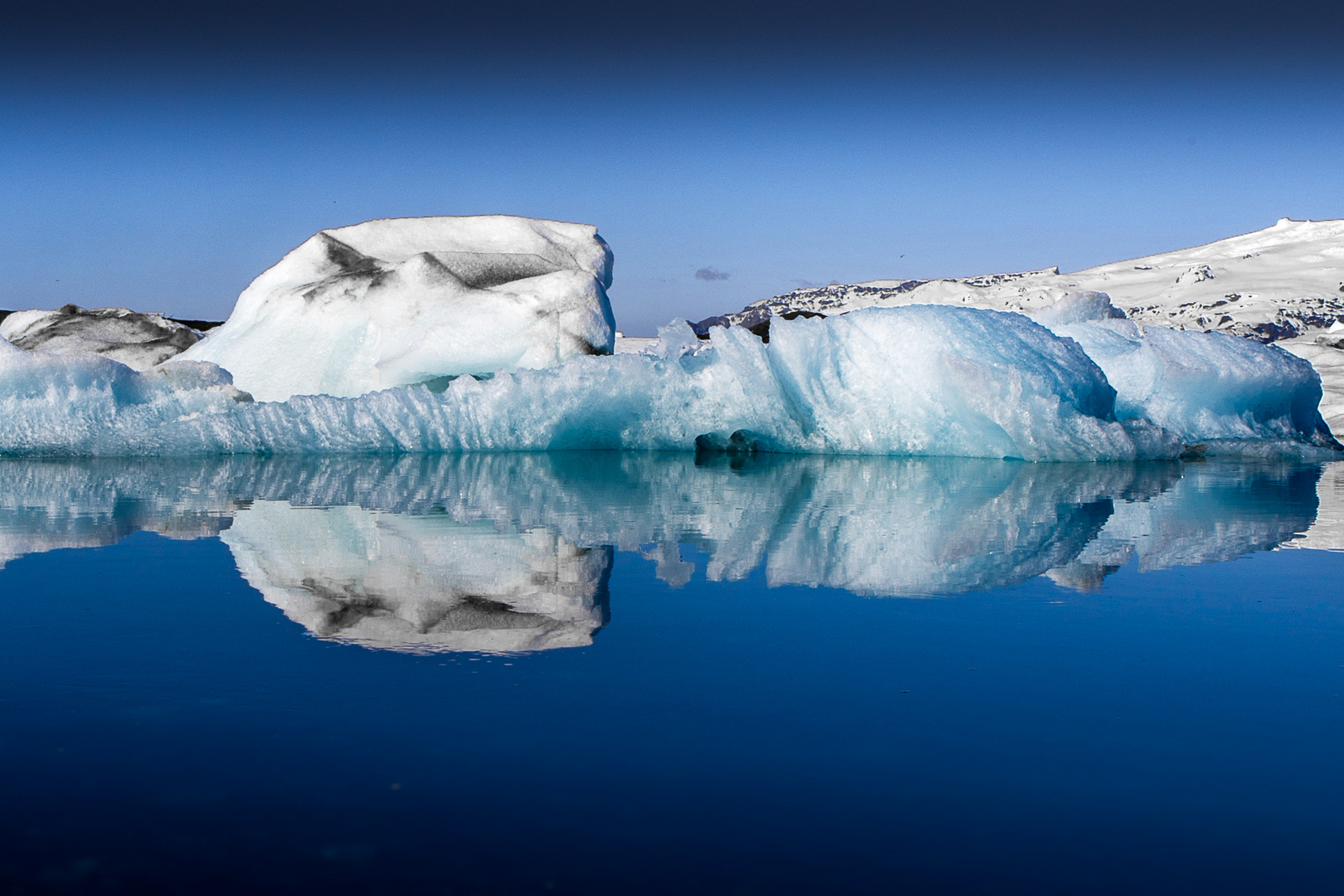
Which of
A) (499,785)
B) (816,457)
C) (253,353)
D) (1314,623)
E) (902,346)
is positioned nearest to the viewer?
(499,785)

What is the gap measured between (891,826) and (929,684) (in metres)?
0.56

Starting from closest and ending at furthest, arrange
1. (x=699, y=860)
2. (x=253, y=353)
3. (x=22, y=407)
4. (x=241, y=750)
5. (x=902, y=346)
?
1. (x=699, y=860)
2. (x=241, y=750)
3. (x=22, y=407)
4. (x=902, y=346)
5. (x=253, y=353)

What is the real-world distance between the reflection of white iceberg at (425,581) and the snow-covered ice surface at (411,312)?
479 cm

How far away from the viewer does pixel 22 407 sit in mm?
7016

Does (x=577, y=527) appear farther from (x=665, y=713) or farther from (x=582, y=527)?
(x=665, y=713)

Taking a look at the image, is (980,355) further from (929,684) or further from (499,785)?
(499,785)

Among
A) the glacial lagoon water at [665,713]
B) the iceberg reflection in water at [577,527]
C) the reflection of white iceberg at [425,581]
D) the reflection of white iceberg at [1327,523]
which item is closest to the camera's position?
the glacial lagoon water at [665,713]

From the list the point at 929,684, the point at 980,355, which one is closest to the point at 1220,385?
the point at 980,355

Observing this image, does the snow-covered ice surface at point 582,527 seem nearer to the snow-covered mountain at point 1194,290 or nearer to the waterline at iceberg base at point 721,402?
the waterline at iceberg base at point 721,402

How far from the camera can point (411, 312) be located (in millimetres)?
8578

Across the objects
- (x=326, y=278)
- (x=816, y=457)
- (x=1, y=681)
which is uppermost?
(x=326, y=278)

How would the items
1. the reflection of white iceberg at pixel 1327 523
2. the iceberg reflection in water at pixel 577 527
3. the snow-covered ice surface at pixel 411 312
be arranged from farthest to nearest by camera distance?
the snow-covered ice surface at pixel 411 312 → the reflection of white iceberg at pixel 1327 523 → the iceberg reflection in water at pixel 577 527

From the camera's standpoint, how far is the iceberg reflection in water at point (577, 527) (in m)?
2.34

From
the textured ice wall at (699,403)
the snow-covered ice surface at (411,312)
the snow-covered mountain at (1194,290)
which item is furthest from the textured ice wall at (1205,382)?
the snow-covered mountain at (1194,290)
